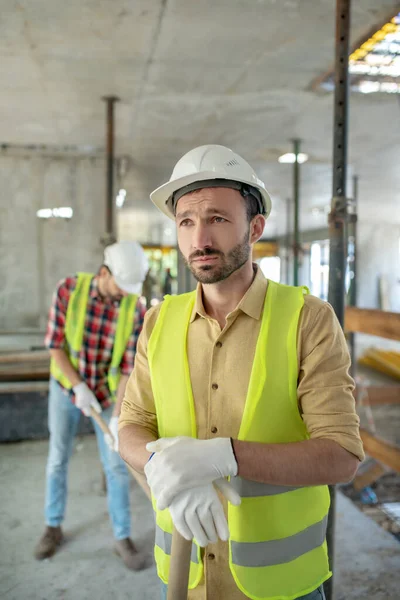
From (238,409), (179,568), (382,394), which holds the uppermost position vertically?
(238,409)

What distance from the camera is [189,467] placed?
139 centimetres

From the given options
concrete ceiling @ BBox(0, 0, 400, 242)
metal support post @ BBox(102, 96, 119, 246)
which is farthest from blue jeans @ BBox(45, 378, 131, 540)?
concrete ceiling @ BBox(0, 0, 400, 242)

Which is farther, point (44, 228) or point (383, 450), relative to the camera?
point (44, 228)

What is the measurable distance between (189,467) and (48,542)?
8.39 feet

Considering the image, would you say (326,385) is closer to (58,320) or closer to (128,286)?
A: (128,286)

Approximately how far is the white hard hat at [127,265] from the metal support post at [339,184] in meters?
1.41

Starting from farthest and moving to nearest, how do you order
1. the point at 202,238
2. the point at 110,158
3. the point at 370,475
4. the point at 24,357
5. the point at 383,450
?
the point at 370,475, the point at 110,158, the point at 24,357, the point at 383,450, the point at 202,238

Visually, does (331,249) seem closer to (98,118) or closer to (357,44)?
(357,44)

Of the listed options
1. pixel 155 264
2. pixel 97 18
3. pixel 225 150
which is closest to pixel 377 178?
pixel 97 18

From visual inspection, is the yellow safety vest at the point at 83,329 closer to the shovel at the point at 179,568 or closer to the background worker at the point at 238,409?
the background worker at the point at 238,409

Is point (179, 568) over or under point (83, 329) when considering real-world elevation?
under

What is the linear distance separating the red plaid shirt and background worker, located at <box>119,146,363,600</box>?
171 centimetres

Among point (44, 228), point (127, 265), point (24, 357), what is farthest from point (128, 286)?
point (44, 228)

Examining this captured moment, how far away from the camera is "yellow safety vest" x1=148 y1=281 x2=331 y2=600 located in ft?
5.01
